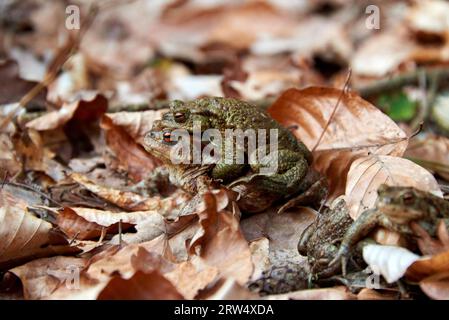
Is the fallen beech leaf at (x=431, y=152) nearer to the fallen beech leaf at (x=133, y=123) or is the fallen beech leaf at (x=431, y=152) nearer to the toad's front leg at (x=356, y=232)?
the toad's front leg at (x=356, y=232)

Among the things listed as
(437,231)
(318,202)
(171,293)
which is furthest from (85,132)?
(437,231)

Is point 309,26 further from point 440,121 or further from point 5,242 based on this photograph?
point 5,242

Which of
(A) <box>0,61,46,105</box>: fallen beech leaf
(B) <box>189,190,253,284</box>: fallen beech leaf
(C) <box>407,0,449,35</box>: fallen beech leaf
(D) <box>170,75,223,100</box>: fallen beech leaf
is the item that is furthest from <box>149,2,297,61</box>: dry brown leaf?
(B) <box>189,190,253,284</box>: fallen beech leaf

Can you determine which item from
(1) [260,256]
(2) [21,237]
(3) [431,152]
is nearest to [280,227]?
(1) [260,256]

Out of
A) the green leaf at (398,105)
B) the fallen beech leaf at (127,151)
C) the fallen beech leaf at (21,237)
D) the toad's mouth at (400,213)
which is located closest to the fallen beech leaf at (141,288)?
the fallen beech leaf at (21,237)

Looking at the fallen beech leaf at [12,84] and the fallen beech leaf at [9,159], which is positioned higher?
the fallen beech leaf at [12,84]

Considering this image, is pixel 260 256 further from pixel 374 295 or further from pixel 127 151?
pixel 127 151

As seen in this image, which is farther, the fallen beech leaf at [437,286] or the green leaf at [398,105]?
the green leaf at [398,105]
